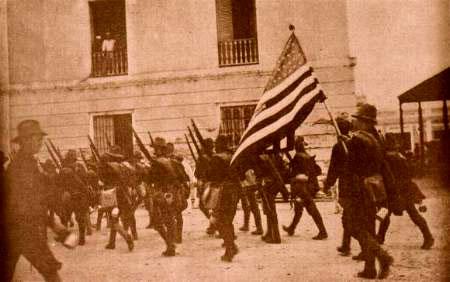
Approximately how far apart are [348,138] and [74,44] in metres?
4.53

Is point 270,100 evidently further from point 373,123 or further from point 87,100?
point 87,100

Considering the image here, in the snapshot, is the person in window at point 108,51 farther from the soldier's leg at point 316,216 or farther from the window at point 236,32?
the soldier's leg at point 316,216

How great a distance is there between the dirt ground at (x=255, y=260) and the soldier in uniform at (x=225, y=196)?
0.28m

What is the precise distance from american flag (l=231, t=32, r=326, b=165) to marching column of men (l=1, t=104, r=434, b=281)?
0.55 m

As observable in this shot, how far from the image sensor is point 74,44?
7.00 meters

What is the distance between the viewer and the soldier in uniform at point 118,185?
21.6 feet

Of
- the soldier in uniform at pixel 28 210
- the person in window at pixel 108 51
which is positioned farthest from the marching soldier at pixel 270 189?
the soldier in uniform at pixel 28 210

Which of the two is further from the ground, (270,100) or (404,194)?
(270,100)

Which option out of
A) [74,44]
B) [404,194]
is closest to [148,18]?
[74,44]

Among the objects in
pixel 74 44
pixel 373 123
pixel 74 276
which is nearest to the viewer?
pixel 373 123

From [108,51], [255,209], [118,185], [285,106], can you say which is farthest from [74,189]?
[285,106]

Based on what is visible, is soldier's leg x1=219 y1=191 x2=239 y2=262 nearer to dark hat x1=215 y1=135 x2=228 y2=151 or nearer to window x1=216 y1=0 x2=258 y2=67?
dark hat x1=215 y1=135 x2=228 y2=151

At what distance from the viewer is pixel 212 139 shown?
725 centimetres

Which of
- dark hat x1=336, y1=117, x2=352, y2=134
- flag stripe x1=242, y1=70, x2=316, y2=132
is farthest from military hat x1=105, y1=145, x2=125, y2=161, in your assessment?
dark hat x1=336, y1=117, x2=352, y2=134
